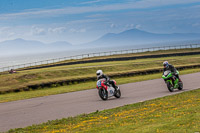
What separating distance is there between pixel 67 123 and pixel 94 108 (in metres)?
3.83

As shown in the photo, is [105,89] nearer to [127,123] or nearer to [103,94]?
[103,94]

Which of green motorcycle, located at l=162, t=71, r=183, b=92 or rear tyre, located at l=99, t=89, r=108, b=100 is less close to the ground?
green motorcycle, located at l=162, t=71, r=183, b=92

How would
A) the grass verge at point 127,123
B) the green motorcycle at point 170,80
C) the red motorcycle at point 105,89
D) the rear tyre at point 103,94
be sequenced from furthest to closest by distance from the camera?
1. the green motorcycle at point 170,80
2. the rear tyre at point 103,94
3. the red motorcycle at point 105,89
4. the grass verge at point 127,123

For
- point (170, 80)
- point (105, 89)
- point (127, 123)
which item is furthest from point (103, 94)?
point (127, 123)

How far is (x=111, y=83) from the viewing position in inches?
741

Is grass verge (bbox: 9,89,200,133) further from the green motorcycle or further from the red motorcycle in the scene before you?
the green motorcycle

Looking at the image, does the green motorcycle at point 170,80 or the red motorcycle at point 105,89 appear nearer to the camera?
the red motorcycle at point 105,89

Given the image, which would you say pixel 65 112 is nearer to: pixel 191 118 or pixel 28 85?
pixel 191 118

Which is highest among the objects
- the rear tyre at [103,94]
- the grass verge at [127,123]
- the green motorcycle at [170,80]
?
the green motorcycle at [170,80]

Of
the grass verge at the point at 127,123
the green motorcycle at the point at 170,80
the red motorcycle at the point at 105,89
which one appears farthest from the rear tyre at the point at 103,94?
the grass verge at the point at 127,123

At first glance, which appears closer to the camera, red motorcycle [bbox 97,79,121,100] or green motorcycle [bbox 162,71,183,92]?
red motorcycle [bbox 97,79,121,100]

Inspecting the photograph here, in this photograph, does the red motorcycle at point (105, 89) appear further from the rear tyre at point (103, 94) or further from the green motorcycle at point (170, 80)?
the green motorcycle at point (170, 80)

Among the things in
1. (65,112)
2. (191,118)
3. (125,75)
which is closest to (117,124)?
(191,118)

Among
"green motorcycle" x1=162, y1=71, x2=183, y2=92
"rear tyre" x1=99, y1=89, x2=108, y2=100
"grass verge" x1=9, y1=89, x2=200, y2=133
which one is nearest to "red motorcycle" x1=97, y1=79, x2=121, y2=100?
"rear tyre" x1=99, y1=89, x2=108, y2=100
